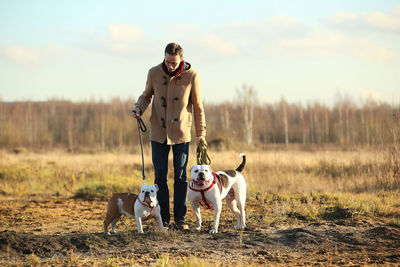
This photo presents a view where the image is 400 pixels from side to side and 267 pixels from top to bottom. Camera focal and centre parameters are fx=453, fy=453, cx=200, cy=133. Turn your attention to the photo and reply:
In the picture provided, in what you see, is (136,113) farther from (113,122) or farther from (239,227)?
(113,122)

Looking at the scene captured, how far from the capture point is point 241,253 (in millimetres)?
5379

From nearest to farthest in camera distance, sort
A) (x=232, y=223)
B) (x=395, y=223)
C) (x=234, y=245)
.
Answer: (x=234, y=245), (x=395, y=223), (x=232, y=223)

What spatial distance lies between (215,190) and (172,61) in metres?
1.86

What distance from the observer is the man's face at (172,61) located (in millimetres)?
6164

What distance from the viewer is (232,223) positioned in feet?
24.0

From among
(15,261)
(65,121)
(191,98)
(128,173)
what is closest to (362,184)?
(191,98)

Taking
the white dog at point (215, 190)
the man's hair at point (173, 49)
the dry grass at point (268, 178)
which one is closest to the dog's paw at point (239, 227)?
the white dog at point (215, 190)

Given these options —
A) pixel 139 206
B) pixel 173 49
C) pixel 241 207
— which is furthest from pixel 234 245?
pixel 173 49

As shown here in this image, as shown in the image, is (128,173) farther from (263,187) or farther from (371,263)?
(371,263)

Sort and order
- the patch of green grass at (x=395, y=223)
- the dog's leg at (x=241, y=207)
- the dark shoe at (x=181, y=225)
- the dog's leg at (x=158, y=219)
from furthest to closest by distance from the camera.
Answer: the patch of green grass at (x=395, y=223)
the dog's leg at (x=241, y=207)
the dark shoe at (x=181, y=225)
the dog's leg at (x=158, y=219)

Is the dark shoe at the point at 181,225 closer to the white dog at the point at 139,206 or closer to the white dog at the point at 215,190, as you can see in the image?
the white dog at the point at 215,190

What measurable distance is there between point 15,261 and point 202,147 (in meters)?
2.91

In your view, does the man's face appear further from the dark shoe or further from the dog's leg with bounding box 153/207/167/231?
the dark shoe

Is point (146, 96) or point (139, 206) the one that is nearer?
point (139, 206)
